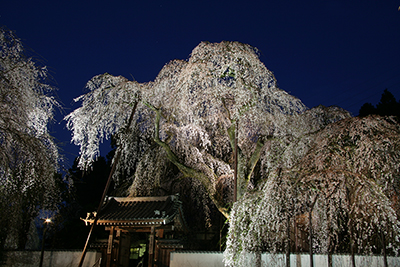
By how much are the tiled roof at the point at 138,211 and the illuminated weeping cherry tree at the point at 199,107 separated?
39.3 inches

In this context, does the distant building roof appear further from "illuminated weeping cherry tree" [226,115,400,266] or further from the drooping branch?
"illuminated weeping cherry tree" [226,115,400,266]

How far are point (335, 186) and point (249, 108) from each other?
4.27 meters

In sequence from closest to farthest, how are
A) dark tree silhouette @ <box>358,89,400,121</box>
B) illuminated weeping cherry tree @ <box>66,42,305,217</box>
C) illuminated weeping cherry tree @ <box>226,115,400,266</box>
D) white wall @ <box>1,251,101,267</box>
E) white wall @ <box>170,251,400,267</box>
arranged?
illuminated weeping cherry tree @ <box>226,115,400,266</box>, white wall @ <box>170,251,400,267</box>, illuminated weeping cherry tree @ <box>66,42,305,217</box>, white wall @ <box>1,251,101,267</box>, dark tree silhouette @ <box>358,89,400,121</box>

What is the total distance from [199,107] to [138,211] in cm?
412

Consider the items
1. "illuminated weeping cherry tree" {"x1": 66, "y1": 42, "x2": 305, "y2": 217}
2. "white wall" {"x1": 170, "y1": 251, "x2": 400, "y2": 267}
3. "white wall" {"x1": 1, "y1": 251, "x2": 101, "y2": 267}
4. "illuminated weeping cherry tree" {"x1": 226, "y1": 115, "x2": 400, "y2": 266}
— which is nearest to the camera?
"illuminated weeping cherry tree" {"x1": 226, "y1": 115, "x2": 400, "y2": 266}

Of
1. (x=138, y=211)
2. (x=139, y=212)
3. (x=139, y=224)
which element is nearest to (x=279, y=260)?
(x=139, y=224)

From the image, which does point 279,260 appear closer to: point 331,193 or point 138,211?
point 331,193

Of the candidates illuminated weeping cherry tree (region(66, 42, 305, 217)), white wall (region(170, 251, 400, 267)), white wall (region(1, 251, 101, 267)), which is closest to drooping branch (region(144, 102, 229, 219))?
illuminated weeping cherry tree (region(66, 42, 305, 217))

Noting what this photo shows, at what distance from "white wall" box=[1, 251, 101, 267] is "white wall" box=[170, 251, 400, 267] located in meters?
2.81

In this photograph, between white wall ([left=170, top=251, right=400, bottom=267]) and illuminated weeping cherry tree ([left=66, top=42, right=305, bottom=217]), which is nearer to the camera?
white wall ([left=170, top=251, right=400, bottom=267])

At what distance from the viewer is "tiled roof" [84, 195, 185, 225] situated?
9695mm

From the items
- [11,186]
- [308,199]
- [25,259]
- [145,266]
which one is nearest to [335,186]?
[308,199]

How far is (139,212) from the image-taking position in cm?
1029

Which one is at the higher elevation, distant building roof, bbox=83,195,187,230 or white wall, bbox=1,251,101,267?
distant building roof, bbox=83,195,187,230
